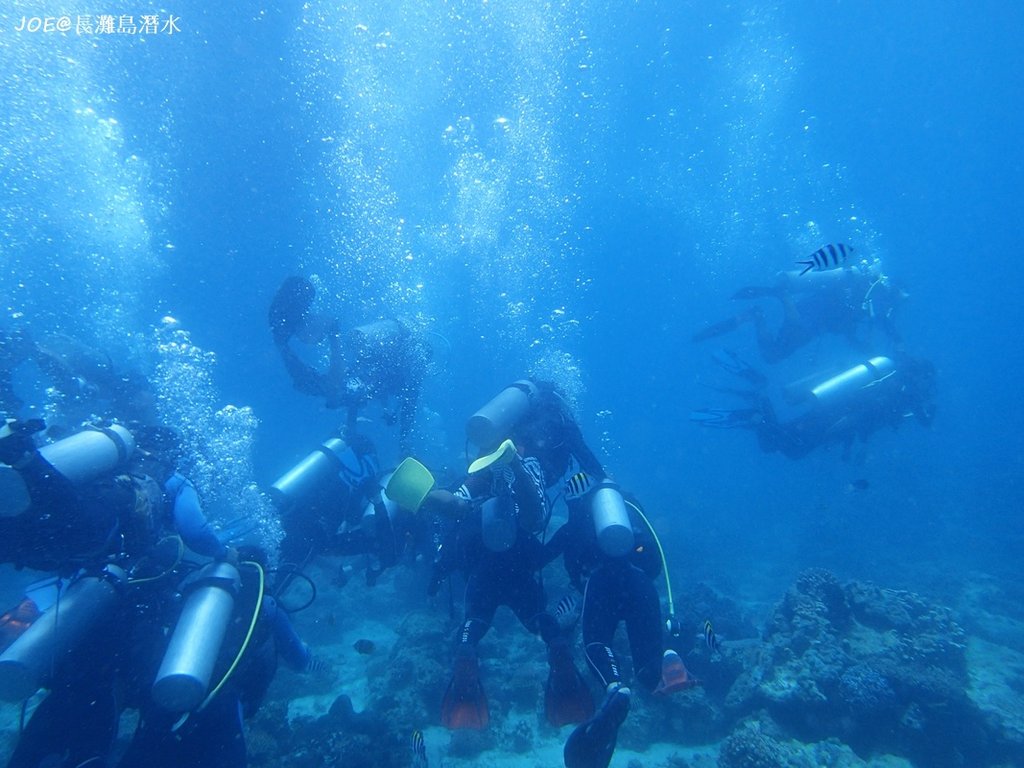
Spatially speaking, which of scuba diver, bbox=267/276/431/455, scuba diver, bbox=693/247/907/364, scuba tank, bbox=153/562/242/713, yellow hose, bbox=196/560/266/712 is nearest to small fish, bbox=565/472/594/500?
yellow hose, bbox=196/560/266/712

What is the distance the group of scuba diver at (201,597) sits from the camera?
4035mm

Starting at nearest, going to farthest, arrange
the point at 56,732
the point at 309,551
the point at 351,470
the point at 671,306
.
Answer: the point at 56,732, the point at 309,551, the point at 351,470, the point at 671,306

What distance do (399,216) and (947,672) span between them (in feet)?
155

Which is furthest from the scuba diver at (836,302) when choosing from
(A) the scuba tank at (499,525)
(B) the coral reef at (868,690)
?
(A) the scuba tank at (499,525)

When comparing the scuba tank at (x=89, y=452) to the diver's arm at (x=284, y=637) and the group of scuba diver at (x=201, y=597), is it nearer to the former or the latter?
the group of scuba diver at (x=201, y=597)

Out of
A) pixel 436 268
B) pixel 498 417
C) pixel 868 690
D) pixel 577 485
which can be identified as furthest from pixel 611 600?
pixel 436 268

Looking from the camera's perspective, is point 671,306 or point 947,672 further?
point 671,306

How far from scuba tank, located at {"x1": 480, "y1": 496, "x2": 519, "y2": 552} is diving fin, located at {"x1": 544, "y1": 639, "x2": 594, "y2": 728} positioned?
46.4 inches

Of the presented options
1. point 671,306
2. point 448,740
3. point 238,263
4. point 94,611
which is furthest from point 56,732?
point 671,306

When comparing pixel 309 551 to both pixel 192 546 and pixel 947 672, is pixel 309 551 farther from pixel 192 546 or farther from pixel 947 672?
pixel 947 672

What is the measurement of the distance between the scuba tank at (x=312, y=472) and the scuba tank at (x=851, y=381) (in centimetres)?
1246

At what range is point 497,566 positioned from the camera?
5.58 m

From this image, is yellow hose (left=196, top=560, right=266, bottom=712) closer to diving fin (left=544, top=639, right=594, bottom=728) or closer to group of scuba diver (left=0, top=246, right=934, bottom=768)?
group of scuba diver (left=0, top=246, right=934, bottom=768)

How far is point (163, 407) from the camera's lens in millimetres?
15578
